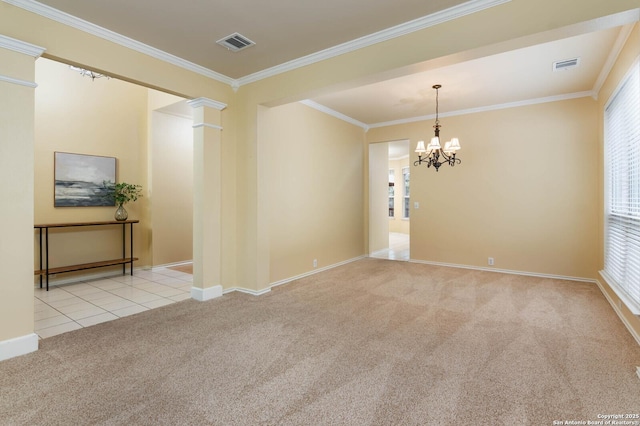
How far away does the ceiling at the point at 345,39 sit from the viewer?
2590mm

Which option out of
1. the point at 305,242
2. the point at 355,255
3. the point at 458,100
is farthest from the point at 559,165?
the point at 305,242

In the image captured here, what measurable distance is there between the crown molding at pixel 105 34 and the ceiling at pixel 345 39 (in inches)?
1.2

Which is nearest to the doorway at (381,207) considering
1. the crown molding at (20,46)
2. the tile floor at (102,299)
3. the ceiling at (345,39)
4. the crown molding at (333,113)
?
the crown molding at (333,113)

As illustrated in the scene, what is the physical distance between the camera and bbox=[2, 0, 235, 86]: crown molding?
257 cm

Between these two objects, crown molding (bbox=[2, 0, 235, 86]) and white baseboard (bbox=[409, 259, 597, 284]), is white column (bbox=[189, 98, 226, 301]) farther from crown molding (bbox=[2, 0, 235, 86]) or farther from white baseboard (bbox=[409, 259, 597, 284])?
white baseboard (bbox=[409, 259, 597, 284])

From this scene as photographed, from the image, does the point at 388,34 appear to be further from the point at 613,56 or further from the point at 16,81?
the point at 16,81

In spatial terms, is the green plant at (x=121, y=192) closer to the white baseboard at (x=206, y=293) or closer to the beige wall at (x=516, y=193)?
the white baseboard at (x=206, y=293)

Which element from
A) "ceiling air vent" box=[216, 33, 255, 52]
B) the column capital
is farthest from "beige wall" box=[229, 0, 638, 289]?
"ceiling air vent" box=[216, 33, 255, 52]

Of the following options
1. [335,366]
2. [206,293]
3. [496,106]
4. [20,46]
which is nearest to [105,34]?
[20,46]

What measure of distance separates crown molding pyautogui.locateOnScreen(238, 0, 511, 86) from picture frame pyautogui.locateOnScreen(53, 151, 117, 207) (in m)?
3.19

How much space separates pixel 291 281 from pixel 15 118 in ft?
11.8

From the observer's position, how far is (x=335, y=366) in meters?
2.34

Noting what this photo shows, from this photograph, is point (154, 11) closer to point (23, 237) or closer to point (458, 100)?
point (23, 237)

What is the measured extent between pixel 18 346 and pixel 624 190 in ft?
19.9
